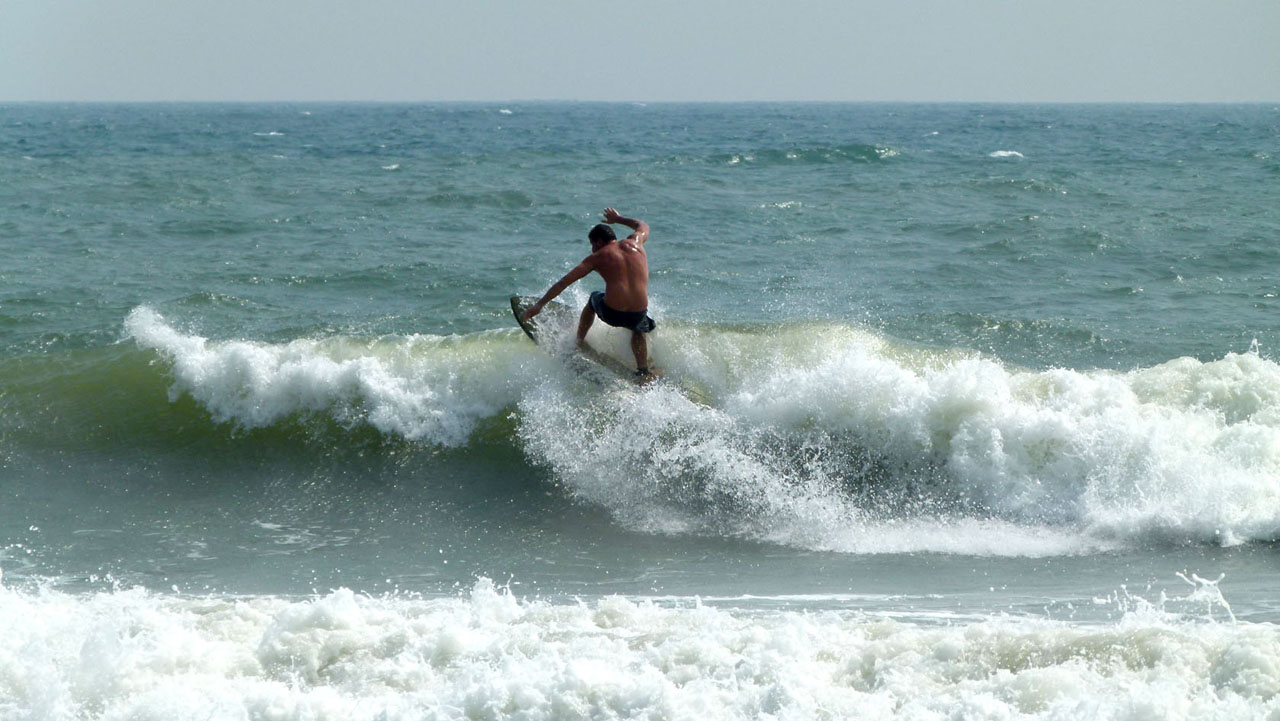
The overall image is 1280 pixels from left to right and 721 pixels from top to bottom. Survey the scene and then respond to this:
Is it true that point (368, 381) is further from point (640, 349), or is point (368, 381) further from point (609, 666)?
point (609, 666)

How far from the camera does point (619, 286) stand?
8469 millimetres

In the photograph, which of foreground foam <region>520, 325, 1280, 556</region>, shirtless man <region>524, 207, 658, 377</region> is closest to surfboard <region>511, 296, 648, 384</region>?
shirtless man <region>524, 207, 658, 377</region>

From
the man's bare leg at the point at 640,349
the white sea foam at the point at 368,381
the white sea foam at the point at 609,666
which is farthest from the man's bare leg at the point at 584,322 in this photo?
the white sea foam at the point at 609,666

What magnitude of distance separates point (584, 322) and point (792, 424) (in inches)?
68.2

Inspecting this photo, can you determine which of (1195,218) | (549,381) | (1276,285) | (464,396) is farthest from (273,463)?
(1195,218)

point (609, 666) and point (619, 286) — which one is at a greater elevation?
point (619, 286)

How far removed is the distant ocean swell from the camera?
7246 millimetres

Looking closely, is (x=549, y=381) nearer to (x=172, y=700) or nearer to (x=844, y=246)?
(x=172, y=700)

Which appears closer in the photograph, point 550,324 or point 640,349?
point 640,349

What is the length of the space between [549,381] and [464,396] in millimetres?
774

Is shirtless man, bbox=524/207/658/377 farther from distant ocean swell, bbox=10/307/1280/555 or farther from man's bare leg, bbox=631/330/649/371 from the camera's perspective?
distant ocean swell, bbox=10/307/1280/555

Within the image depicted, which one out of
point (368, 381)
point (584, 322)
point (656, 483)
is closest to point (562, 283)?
point (584, 322)

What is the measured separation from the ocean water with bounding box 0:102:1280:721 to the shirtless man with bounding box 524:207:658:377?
1.40 ft

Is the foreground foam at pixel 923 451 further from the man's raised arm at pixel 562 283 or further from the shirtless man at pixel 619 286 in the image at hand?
the man's raised arm at pixel 562 283
